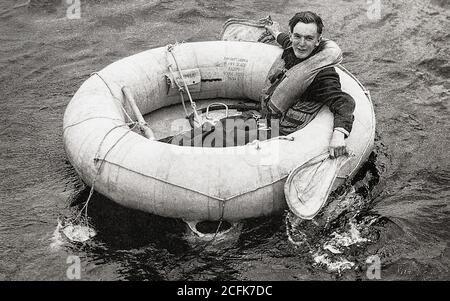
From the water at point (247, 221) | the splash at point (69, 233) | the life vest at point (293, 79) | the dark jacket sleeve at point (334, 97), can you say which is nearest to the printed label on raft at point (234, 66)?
the life vest at point (293, 79)

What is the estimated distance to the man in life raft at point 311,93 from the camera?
15.2ft

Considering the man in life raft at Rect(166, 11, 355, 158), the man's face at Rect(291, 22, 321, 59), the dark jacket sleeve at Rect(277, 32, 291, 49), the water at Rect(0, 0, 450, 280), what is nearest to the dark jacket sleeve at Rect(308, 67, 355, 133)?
the man in life raft at Rect(166, 11, 355, 158)

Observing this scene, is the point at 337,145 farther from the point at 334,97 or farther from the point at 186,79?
the point at 186,79

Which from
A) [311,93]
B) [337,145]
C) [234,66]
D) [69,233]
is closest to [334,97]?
[311,93]

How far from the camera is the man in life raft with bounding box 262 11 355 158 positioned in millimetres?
4637

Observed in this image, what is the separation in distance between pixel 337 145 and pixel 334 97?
1.69 feet

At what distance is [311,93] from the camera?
4996mm

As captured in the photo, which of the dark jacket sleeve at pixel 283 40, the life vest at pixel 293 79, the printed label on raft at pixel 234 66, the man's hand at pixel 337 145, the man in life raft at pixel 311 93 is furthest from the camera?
the printed label on raft at pixel 234 66

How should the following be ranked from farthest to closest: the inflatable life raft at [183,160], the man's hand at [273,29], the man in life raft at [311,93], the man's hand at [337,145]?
the man's hand at [273,29]
the man in life raft at [311,93]
the man's hand at [337,145]
the inflatable life raft at [183,160]

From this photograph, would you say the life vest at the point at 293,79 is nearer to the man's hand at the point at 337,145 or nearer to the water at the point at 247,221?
the man's hand at the point at 337,145

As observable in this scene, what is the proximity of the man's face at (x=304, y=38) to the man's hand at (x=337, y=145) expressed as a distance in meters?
0.85

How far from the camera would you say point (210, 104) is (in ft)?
20.2

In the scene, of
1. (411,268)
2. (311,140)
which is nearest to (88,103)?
(311,140)

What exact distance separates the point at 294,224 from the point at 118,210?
67.2 inches
